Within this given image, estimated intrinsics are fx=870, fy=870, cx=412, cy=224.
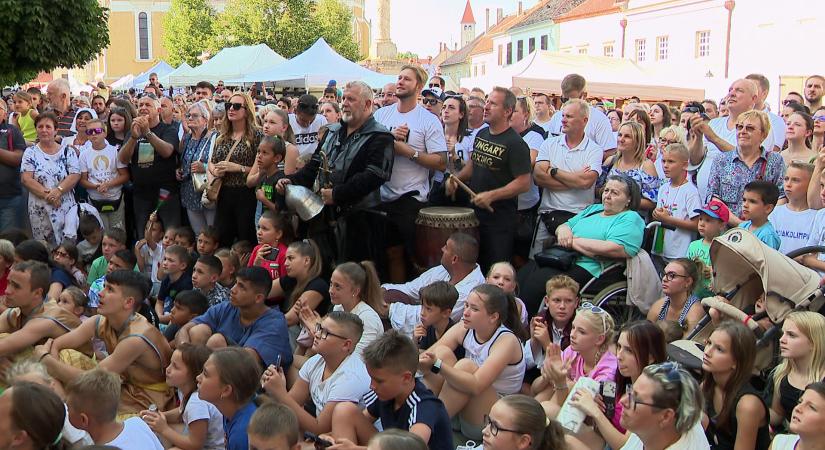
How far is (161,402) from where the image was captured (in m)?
5.21

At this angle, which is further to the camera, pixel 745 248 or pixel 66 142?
pixel 66 142

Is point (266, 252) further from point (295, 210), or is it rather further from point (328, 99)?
point (328, 99)

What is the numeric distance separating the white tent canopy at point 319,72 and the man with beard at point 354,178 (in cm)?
1464

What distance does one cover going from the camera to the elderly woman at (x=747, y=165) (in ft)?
20.6

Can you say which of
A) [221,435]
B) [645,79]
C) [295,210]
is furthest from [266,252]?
[645,79]

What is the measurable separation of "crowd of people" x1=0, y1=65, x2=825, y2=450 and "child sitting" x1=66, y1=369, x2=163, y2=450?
1cm

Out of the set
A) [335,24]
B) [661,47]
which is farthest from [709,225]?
[335,24]

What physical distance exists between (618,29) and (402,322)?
3748 cm

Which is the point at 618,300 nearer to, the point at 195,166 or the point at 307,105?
the point at 307,105

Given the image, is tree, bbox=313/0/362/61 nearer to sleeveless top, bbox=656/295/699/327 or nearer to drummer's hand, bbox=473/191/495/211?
drummer's hand, bbox=473/191/495/211

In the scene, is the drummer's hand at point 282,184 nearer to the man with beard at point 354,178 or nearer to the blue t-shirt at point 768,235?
the man with beard at point 354,178

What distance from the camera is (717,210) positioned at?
19.1 feet

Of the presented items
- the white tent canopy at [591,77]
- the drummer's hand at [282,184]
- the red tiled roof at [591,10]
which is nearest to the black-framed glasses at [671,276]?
the drummer's hand at [282,184]

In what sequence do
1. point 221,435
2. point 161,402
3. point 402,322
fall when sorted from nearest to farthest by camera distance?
point 221,435 < point 161,402 < point 402,322
